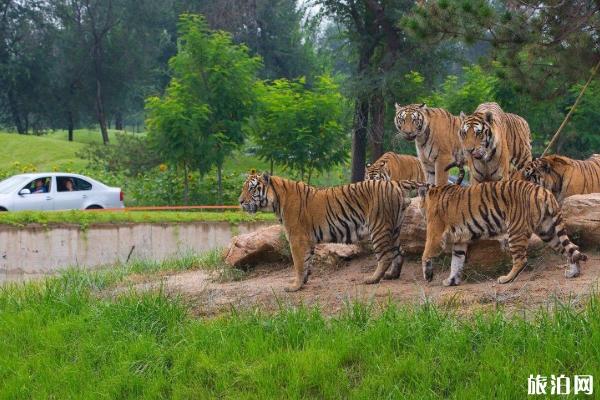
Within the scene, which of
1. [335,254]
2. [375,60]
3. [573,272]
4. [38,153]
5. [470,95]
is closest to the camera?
[573,272]

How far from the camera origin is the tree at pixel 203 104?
65.9ft

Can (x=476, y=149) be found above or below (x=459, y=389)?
above

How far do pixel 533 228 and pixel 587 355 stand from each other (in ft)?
6.44

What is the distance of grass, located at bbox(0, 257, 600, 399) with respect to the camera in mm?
A: 5105

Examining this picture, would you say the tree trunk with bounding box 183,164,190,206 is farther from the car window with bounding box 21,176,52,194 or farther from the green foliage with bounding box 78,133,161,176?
the car window with bounding box 21,176,52,194

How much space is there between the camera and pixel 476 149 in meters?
7.67

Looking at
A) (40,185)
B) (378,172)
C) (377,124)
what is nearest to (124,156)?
(40,185)

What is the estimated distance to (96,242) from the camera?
15.5 metres

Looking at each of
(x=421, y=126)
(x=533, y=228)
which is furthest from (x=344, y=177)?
(x=533, y=228)

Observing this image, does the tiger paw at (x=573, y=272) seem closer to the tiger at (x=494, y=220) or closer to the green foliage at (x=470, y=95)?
the tiger at (x=494, y=220)

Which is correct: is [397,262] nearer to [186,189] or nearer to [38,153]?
[186,189]

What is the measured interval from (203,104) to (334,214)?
13.1m

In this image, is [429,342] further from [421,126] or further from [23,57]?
[23,57]

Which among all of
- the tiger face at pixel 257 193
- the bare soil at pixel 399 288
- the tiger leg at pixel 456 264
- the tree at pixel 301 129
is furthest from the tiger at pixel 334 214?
the tree at pixel 301 129
